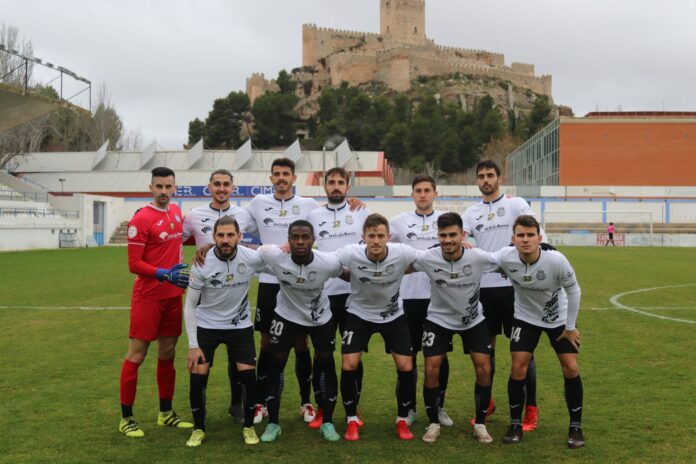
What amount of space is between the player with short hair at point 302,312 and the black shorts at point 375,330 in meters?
0.19

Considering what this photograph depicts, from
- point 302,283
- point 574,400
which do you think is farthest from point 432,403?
point 302,283

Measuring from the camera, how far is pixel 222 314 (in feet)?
16.8

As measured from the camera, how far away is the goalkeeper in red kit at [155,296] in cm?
518

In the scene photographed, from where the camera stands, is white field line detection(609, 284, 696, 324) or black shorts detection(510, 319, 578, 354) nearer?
black shorts detection(510, 319, 578, 354)

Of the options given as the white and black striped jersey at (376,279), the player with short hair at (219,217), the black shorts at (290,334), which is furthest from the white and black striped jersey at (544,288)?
the player with short hair at (219,217)

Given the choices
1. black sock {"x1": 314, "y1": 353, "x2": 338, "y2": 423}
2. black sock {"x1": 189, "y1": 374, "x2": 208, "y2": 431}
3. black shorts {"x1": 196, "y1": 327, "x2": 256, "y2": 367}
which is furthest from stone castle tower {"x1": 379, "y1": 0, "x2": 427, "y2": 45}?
black sock {"x1": 189, "y1": 374, "x2": 208, "y2": 431}

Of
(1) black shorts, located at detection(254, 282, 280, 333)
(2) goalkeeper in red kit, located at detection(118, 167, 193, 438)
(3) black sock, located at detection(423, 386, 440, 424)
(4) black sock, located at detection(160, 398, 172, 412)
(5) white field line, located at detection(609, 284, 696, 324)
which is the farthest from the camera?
(5) white field line, located at detection(609, 284, 696, 324)

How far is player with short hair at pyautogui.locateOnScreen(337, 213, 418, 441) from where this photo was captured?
16.5 ft

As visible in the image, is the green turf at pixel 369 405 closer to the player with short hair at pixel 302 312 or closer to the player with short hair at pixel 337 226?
the player with short hair at pixel 302 312

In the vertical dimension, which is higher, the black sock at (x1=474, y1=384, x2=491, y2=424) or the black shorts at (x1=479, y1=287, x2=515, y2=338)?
the black shorts at (x1=479, y1=287, x2=515, y2=338)

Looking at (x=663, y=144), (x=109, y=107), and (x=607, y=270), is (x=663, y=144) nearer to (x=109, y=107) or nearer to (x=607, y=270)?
(x=607, y=270)

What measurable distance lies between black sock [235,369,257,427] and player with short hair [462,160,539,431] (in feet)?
6.10

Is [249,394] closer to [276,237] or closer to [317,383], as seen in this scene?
[317,383]

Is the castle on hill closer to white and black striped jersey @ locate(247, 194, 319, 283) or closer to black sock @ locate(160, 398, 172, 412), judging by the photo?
white and black striped jersey @ locate(247, 194, 319, 283)
